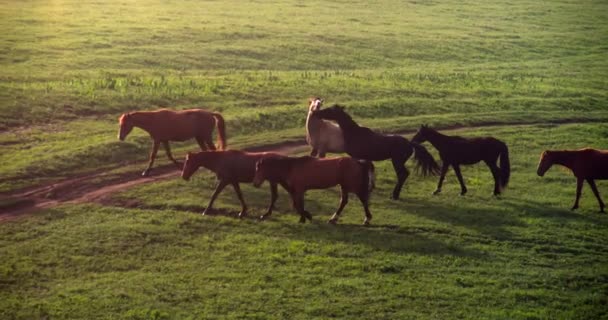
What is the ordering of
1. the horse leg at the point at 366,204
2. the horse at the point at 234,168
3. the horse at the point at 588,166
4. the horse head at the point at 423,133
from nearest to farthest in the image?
the horse leg at the point at 366,204 → the horse at the point at 234,168 → the horse at the point at 588,166 → the horse head at the point at 423,133

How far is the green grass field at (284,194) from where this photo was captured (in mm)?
14273

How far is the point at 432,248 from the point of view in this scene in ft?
53.6

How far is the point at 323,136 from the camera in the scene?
21438 millimetres

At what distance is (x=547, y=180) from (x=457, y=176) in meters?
2.86

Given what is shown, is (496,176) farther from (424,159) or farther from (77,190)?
(77,190)

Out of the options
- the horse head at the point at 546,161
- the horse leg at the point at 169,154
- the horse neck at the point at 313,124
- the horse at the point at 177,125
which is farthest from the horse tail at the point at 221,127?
the horse head at the point at 546,161

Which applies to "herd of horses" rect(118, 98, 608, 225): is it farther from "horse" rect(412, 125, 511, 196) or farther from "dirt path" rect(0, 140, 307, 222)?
"dirt path" rect(0, 140, 307, 222)

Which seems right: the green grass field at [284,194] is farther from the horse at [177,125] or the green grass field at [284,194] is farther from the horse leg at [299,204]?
the horse at [177,125]

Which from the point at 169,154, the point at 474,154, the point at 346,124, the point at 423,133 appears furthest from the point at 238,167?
the point at 474,154

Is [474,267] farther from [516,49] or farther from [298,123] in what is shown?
[516,49]

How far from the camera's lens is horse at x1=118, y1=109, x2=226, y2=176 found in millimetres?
21297

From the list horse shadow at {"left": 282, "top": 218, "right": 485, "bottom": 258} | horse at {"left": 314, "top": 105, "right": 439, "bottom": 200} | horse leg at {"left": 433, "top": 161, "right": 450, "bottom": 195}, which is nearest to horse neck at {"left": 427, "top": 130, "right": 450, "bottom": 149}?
horse at {"left": 314, "top": 105, "right": 439, "bottom": 200}

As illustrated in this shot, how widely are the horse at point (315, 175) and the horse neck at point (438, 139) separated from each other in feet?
10.9

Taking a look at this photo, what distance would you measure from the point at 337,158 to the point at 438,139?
3.72 meters
